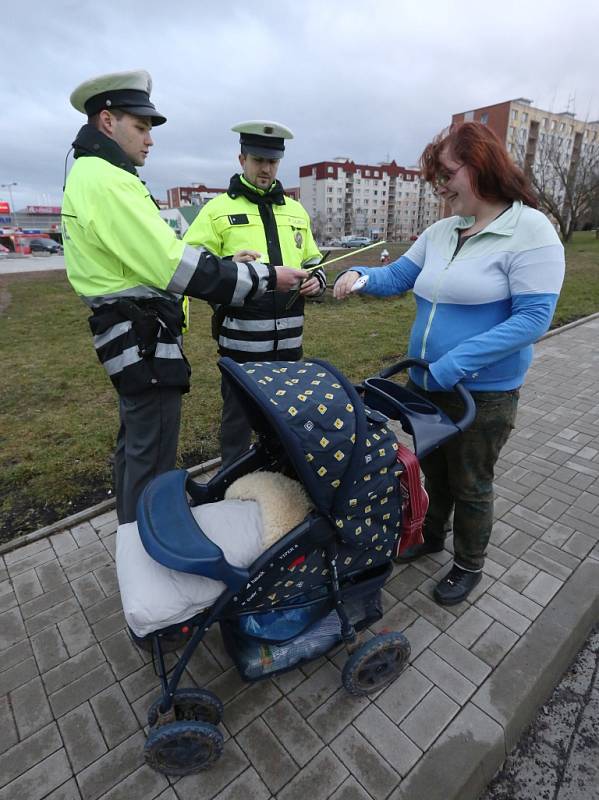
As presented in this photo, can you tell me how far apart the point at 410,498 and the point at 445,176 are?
143 cm

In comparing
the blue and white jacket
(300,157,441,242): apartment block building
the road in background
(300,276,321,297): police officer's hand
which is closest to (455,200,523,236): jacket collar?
the blue and white jacket

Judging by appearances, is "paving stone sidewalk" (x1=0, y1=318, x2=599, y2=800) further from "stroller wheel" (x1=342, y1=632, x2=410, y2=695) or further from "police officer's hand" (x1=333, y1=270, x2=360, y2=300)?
"police officer's hand" (x1=333, y1=270, x2=360, y2=300)

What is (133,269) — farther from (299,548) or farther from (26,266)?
(26,266)

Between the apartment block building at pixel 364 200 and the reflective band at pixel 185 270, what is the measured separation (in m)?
69.7

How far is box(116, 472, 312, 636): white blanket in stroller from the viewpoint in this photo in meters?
1.49

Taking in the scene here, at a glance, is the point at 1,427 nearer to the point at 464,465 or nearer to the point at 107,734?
the point at 107,734

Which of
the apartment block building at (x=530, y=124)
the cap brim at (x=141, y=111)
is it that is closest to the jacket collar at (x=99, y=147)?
the cap brim at (x=141, y=111)

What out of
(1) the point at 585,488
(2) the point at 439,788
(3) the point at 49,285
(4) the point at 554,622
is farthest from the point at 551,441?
(3) the point at 49,285

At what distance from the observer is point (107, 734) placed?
1877 mm

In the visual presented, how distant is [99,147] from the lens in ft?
6.46

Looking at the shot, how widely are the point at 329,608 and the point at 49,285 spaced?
1549 centimetres

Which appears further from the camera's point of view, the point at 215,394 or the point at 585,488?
the point at 215,394

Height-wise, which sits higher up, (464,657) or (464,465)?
(464,465)

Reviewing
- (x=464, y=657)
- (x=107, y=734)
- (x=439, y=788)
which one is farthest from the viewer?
(x=464, y=657)
